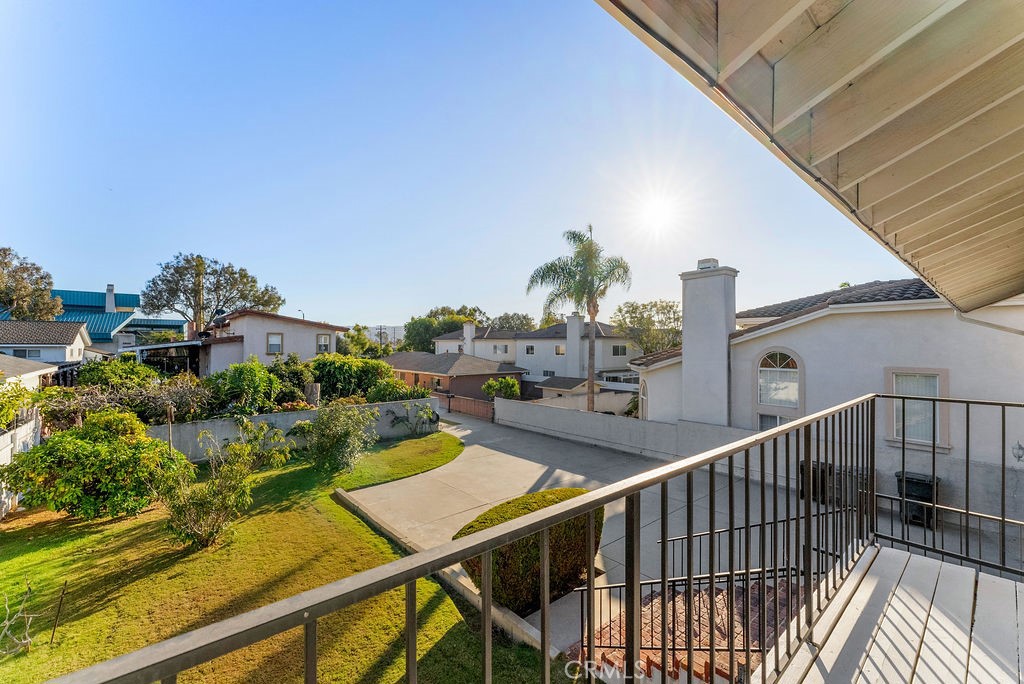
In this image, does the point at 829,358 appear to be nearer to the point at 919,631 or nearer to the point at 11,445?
the point at 919,631

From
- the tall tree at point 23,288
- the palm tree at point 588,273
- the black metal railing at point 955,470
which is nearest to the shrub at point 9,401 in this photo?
the black metal railing at point 955,470

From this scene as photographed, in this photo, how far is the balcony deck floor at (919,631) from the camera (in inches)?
75.5

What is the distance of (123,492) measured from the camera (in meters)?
6.60

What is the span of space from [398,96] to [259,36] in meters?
2.10

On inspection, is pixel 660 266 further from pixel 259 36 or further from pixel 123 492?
pixel 123 492

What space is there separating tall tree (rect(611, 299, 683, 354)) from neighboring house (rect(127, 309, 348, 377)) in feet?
46.8

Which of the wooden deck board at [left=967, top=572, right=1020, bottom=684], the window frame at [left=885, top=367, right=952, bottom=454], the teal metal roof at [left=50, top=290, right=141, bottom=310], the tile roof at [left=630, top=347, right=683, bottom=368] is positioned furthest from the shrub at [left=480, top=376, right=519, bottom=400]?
the teal metal roof at [left=50, top=290, right=141, bottom=310]

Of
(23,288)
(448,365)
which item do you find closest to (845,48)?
(448,365)

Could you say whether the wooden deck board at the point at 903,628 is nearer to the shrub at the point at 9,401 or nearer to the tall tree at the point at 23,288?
the shrub at the point at 9,401

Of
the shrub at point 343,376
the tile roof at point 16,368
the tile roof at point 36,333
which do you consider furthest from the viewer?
the tile roof at point 36,333

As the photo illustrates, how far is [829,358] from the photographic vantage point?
866cm

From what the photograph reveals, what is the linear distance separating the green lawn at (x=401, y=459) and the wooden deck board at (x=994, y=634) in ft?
28.1

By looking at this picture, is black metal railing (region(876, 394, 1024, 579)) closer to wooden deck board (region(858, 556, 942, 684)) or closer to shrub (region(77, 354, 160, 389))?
wooden deck board (region(858, 556, 942, 684))

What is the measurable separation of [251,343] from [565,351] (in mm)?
15502
